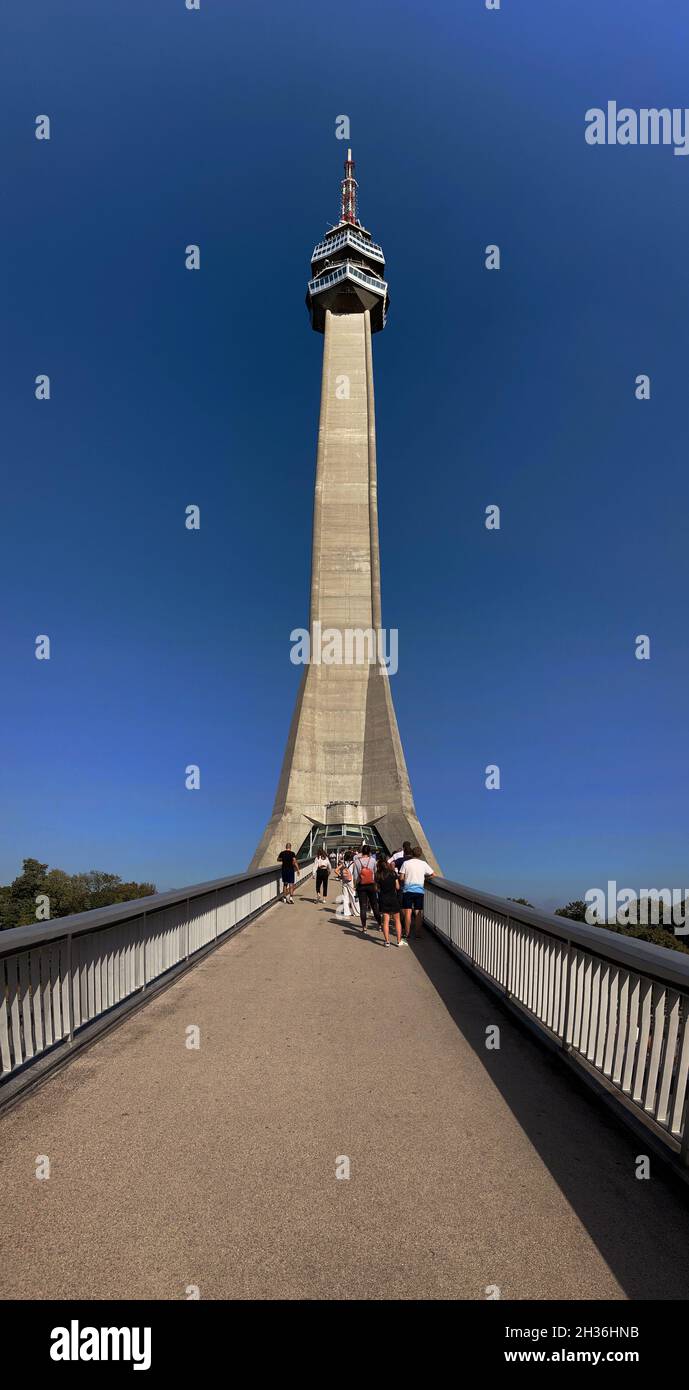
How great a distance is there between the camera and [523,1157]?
289 cm

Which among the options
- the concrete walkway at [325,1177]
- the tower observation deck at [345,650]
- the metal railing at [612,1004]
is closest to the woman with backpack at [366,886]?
the metal railing at [612,1004]

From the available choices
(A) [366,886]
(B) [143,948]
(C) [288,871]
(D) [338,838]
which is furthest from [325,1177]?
(D) [338,838]

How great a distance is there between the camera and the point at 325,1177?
2666 millimetres

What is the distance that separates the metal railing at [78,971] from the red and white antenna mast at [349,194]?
59660 millimetres

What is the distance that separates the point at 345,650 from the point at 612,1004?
36.1m

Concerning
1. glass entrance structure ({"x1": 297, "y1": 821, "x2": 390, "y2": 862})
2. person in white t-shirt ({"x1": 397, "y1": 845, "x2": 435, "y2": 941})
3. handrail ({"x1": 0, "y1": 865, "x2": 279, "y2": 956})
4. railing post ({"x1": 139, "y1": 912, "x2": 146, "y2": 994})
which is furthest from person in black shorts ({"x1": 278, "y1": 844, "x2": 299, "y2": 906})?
glass entrance structure ({"x1": 297, "y1": 821, "x2": 390, "y2": 862})

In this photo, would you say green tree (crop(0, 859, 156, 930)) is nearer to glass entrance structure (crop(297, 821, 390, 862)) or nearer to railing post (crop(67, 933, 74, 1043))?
glass entrance structure (crop(297, 821, 390, 862))

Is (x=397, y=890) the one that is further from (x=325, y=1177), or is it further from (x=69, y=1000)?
(x=325, y=1177)

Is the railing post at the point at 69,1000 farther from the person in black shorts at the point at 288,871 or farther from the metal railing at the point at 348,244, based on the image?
the metal railing at the point at 348,244

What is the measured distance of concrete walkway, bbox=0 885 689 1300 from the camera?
2.06 metres

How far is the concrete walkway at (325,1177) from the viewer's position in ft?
6.77

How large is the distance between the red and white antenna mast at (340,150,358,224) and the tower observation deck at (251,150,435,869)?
8208 millimetres

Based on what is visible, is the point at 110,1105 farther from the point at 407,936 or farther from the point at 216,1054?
the point at 407,936
